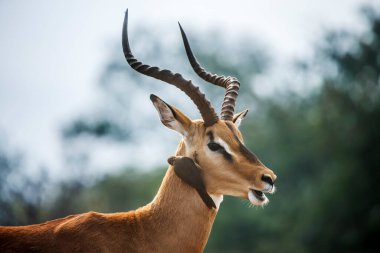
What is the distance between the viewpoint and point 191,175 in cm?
800

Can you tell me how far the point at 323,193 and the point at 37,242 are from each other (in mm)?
35954

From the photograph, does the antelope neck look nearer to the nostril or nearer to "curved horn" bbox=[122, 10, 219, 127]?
the nostril

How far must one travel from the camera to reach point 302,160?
5044 cm

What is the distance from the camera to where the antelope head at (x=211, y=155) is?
7.92m

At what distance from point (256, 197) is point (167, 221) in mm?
1219

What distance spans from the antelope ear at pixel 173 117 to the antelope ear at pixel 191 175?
1.65 feet

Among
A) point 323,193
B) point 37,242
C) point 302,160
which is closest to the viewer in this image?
point 37,242

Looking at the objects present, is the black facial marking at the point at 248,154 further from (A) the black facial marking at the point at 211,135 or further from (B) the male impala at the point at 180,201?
(A) the black facial marking at the point at 211,135

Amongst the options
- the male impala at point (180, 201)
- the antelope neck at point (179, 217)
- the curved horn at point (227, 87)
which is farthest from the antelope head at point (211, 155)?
the curved horn at point (227, 87)

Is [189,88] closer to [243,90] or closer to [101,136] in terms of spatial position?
[243,90]

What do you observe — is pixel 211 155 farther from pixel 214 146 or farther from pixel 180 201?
pixel 180 201

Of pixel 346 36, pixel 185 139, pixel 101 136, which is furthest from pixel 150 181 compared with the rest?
pixel 185 139

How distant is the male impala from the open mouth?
0.04 feet

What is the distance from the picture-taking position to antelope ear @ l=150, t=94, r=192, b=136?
8.27 meters
